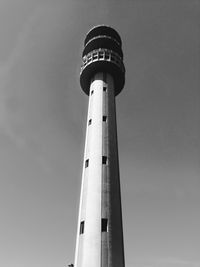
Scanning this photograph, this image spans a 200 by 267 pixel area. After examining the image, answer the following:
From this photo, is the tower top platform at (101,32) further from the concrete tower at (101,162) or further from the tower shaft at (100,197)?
the tower shaft at (100,197)

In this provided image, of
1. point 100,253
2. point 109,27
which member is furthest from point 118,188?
point 109,27

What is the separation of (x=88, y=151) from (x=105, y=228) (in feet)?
39.3

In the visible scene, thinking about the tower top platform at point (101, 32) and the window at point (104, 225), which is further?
the tower top platform at point (101, 32)

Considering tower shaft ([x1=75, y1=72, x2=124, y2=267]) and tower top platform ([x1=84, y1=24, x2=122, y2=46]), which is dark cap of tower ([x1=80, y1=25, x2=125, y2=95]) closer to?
tower top platform ([x1=84, y1=24, x2=122, y2=46])

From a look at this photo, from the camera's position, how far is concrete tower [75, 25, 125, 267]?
2741 cm

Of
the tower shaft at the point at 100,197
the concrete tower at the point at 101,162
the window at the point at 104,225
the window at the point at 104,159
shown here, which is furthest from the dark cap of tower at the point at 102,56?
the window at the point at 104,225

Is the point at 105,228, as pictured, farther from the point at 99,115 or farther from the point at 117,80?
the point at 117,80

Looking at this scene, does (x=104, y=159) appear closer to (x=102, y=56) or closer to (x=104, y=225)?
(x=104, y=225)

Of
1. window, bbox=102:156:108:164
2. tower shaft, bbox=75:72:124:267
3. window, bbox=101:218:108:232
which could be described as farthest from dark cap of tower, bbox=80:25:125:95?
window, bbox=101:218:108:232

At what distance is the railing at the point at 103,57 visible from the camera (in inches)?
1860

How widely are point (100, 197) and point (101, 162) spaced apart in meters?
5.16

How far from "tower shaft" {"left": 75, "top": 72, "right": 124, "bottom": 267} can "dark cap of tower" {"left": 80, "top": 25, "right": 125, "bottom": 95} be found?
26.6ft

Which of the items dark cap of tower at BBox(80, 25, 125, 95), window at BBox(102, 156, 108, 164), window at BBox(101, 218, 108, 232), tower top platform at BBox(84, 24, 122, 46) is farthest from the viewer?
tower top platform at BBox(84, 24, 122, 46)

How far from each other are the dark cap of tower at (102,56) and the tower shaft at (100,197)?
811cm
